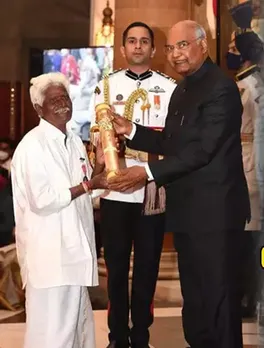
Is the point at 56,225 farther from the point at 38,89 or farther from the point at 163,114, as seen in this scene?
the point at 163,114

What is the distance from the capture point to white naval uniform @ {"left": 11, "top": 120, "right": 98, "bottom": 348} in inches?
126

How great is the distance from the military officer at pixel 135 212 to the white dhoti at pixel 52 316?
2.06 ft

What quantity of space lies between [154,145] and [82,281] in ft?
2.30

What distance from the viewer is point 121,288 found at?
12.9 feet

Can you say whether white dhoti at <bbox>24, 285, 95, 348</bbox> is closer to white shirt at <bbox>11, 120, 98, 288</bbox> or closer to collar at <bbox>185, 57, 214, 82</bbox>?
white shirt at <bbox>11, 120, 98, 288</bbox>

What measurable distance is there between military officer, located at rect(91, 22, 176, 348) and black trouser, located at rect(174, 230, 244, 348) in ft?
1.97

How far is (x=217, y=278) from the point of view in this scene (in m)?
3.13

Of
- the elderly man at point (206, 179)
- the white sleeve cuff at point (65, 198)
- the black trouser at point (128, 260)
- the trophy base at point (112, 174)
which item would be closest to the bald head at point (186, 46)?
the elderly man at point (206, 179)

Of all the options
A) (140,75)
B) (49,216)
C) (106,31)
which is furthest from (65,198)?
(106,31)

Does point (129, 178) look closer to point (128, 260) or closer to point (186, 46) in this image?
point (186, 46)

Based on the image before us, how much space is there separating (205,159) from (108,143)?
0.40 metres

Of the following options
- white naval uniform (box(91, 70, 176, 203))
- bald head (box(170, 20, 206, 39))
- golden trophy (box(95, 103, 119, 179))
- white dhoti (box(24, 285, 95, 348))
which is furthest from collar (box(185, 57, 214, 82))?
white dhoti (box(24, 285, 95, 348))

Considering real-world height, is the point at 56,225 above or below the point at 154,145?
below

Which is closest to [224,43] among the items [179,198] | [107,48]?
[179,198]
